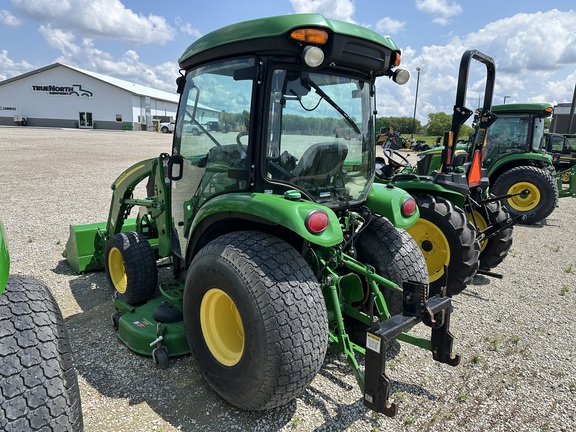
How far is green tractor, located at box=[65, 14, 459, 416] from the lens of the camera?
2.37 m

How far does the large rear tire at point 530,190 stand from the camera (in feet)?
27.5

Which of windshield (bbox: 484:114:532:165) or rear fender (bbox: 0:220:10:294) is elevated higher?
windshield (bbox: 484:114:532:165)

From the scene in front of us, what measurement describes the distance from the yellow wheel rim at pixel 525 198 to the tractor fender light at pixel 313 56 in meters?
7.55

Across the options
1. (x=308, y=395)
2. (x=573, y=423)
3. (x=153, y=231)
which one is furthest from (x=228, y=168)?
(x=573, y=423)

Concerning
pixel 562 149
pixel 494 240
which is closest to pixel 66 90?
pixel 562 149

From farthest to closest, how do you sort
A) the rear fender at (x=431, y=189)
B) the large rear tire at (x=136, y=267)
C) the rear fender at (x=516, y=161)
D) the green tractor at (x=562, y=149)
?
the green tractor at (x=562, y=149), the rear fender at (x=516, y=161), the rear fender at (x=431, y=189), the large rear tire at (x=136, y=267)

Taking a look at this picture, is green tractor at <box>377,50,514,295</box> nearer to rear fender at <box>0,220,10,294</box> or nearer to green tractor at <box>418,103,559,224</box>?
rear fender at <box>0,220,10,294</box>

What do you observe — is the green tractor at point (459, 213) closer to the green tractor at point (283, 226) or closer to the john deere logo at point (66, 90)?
the green tractor at point (283, 226)

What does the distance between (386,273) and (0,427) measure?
94.4 inches

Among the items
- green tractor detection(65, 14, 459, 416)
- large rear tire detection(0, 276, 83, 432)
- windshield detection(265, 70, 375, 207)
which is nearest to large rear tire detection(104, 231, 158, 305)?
green tractor detection(65, 14, 459, 416)

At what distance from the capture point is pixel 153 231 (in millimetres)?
4621

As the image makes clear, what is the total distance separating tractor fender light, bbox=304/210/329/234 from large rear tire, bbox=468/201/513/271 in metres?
3.36

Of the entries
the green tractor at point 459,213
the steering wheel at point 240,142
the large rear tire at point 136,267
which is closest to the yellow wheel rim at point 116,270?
the large rear tire at point 136,267

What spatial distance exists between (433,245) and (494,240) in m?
1.34
